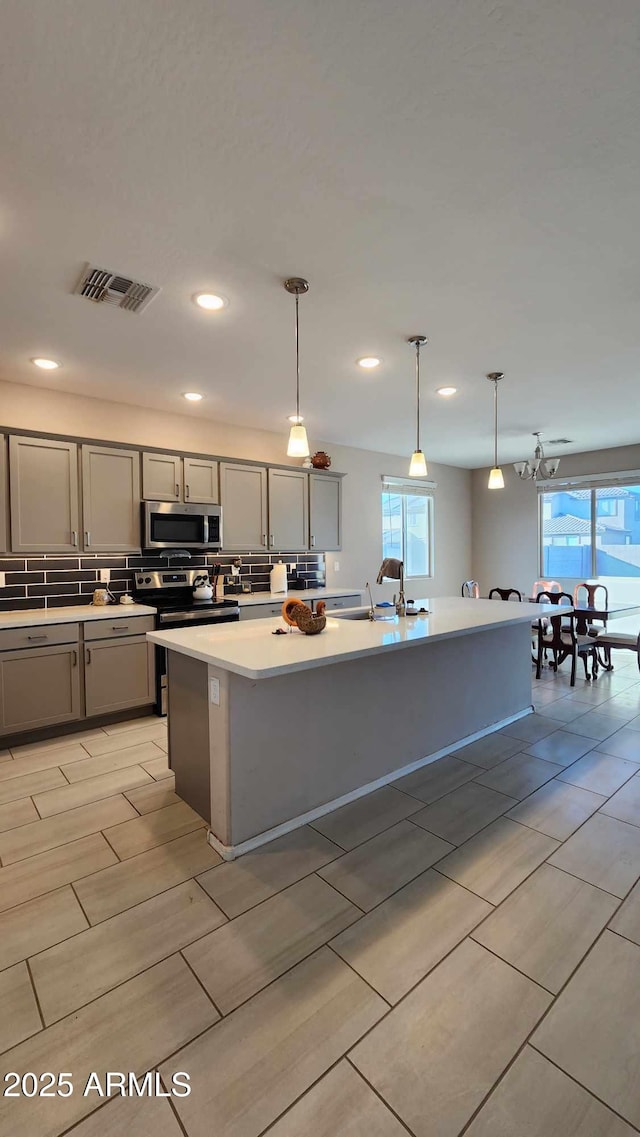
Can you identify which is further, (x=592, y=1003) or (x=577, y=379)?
(x=577, y=379)

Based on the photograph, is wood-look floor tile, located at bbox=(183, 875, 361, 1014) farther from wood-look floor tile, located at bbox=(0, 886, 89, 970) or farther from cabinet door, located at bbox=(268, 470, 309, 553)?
cabinet door, located at bbox=(268, 470, 309, 553)

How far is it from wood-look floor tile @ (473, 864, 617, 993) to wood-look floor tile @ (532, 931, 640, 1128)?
5cm

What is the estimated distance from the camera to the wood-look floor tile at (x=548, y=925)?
1.54m

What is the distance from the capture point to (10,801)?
256 centimetres

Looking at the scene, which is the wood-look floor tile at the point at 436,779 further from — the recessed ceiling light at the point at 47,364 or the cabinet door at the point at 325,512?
the recessed ceiling light at the point at 47,364

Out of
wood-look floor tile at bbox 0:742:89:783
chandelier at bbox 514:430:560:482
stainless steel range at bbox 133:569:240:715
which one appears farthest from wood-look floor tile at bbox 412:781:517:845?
chandelier at bbox 514:430:560:482

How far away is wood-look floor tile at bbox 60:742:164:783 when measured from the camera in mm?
2873

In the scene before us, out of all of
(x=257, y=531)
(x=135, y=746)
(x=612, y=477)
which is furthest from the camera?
(x=612, y=477)

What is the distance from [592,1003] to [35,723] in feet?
11.0

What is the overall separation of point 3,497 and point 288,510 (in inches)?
99.7

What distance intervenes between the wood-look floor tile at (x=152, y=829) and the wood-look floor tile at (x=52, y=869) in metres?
0.05

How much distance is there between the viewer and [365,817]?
2.34 meters

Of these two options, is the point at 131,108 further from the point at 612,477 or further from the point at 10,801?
the point at 612,477

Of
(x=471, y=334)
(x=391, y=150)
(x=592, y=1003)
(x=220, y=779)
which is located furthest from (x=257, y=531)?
(x=592, y=1003)
